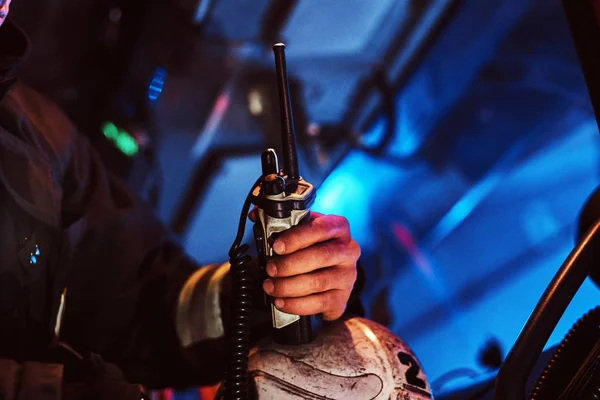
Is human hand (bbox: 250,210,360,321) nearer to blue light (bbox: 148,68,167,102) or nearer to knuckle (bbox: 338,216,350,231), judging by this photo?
knuckle (bbox: 338,216,350,231)

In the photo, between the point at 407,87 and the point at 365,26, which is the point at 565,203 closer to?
the point at 407,87

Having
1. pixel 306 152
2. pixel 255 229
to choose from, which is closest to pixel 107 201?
pixel 255 229

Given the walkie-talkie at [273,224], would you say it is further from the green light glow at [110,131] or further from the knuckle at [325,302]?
the green light glow at [110,131]

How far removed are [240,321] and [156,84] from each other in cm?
174

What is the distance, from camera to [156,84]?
2457 millimetres

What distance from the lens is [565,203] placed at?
2236mm

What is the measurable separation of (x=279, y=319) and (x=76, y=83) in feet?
7.83

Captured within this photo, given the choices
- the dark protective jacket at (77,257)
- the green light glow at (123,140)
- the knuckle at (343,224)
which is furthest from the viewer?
the green light glow at (123,140)

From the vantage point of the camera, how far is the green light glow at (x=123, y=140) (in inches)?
94.2

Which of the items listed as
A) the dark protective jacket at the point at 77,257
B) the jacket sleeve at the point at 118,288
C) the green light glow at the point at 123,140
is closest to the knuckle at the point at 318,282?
the dark protective jacket at the point at 77,257

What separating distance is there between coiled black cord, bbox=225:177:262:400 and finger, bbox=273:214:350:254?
8 centimetres

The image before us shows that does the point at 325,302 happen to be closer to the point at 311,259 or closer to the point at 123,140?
the point at 311,259

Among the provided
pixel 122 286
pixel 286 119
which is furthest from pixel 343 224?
pixel 122 286

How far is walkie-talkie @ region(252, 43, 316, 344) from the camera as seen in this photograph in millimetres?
838
